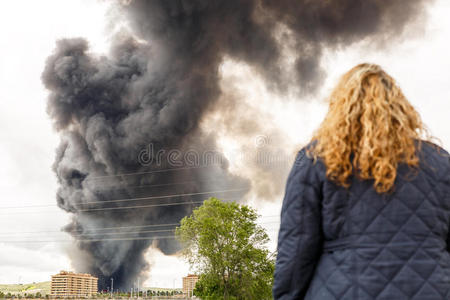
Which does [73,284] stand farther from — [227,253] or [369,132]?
[369,132]

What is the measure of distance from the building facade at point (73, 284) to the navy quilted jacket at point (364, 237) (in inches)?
5190

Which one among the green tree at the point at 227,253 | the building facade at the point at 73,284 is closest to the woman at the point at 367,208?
the green tree at the point at 227,253

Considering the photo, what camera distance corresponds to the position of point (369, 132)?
2088mm

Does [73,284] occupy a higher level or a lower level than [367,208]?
higher

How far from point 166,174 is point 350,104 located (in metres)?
120

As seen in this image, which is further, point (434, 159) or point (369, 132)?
point (434, 159)

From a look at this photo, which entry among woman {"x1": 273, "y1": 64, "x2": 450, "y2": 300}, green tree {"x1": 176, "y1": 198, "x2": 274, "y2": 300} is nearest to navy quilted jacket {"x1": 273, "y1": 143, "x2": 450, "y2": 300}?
woman {"x1": 273, "y1": 64, "x2": 450, "y2": 300}

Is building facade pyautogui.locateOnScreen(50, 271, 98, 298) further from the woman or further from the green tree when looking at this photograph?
the woman

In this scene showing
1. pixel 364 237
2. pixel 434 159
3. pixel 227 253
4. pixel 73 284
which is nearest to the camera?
pixel 364 237

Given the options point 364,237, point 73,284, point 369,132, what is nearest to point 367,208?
point 364,237

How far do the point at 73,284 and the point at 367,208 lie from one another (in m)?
149

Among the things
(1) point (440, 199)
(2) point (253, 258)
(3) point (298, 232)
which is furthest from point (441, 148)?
(2) point (253, 258)

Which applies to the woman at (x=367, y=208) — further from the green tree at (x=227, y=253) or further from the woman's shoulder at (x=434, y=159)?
the green tree at (x=227, y=253)

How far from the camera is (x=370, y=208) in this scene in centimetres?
203
